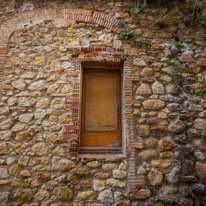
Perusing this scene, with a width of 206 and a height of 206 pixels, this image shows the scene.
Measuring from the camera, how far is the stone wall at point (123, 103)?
88.8 inches

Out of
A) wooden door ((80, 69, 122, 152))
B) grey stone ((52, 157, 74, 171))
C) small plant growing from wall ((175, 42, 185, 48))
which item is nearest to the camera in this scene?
grey stone ((52, 157, 74, 171))

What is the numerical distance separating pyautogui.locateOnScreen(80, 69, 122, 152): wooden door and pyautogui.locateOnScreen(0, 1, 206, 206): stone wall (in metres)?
0.20

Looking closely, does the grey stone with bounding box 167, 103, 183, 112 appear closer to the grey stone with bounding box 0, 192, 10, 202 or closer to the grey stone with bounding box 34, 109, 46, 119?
the grey stone with bounding box 34, 109, 46, 119

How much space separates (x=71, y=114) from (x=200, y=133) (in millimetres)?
2175

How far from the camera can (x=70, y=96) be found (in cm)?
255

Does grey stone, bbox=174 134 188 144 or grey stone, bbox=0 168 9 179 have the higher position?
grey stone, bbox=174 134 188 144

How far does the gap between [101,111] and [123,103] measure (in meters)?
0.43

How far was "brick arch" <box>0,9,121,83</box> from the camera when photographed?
2793 mm

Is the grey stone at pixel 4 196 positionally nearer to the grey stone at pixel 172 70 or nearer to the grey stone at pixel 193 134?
the grey stone at pixel 193 134

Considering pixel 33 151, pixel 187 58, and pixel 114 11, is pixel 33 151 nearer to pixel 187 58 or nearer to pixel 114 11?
pixel 114 11

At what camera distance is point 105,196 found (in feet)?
7.26

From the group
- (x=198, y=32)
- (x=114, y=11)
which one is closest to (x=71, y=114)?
(x=114, y=11)

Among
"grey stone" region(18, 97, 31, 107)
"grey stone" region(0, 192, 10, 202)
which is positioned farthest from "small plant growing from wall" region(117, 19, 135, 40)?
"grey stone" region(0, 192, 10, 202)

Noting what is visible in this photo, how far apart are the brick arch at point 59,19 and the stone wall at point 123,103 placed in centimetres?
2
